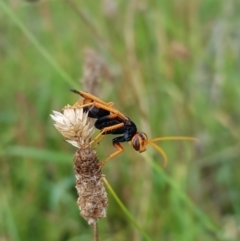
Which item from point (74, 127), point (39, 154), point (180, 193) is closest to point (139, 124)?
point (39, 154)

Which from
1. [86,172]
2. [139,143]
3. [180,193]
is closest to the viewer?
[86,172]

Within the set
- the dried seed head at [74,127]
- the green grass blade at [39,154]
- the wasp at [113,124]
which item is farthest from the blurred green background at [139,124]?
the dried seed head at [74,127]

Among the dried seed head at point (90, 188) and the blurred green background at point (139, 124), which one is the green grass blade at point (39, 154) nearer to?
the blurred green background at point (139, 124)

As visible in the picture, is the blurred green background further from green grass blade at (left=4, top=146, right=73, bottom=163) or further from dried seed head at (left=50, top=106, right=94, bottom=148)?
dried seed head at (left=50, top=106, right=94, bottom=148)

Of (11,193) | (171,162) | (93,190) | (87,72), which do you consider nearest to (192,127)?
(171,162)

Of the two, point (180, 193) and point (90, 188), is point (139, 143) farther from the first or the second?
point (180, 193)

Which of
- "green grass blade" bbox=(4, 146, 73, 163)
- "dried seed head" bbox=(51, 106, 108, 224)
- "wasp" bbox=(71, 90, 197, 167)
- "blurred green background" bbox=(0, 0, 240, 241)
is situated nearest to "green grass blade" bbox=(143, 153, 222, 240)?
"blurred green background" bbox=(0, 0, 240, 241)
